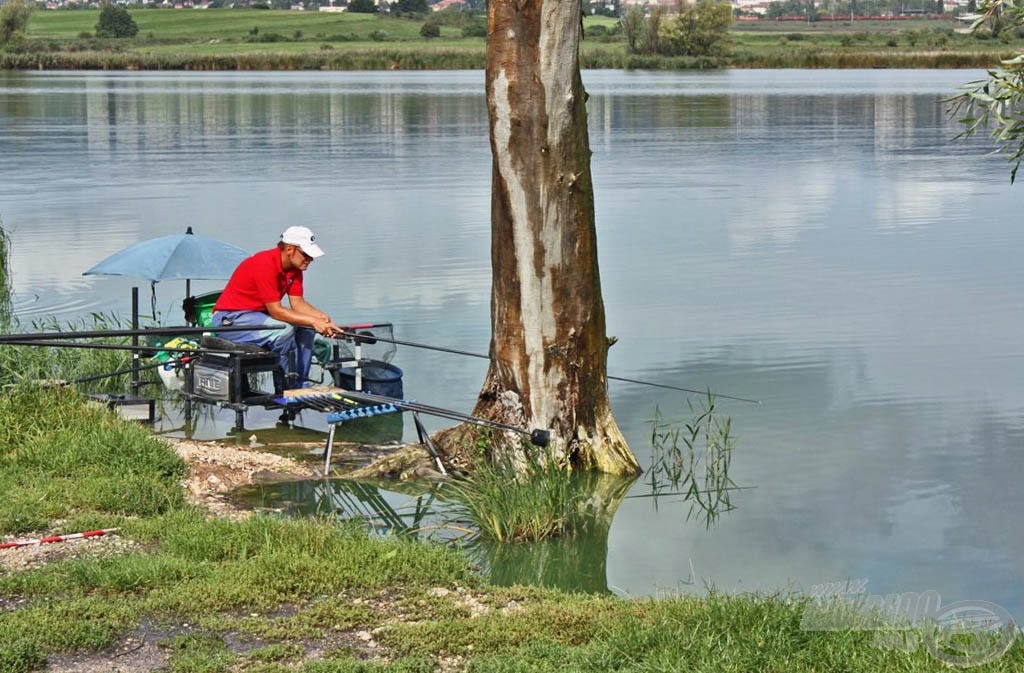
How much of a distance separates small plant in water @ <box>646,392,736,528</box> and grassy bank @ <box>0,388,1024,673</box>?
2645mm

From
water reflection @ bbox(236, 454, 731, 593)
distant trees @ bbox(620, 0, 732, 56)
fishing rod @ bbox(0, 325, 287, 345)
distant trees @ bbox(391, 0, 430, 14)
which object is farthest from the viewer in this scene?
distant trees @ bbox(391, 0, 430, 14)

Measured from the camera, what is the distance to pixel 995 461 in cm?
1073

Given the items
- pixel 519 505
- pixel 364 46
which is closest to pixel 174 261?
pixel 519 505

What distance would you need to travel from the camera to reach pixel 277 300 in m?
11.2

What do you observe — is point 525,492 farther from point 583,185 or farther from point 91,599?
point 91,599

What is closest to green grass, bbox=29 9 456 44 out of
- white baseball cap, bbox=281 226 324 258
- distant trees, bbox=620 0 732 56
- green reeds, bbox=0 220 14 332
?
distant trees, bbox=620 0 732 56

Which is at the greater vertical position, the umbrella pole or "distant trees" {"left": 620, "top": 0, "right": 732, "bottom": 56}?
"distant trees" {"left": 620, "top": 0, "right": 732, "bottom": 56}

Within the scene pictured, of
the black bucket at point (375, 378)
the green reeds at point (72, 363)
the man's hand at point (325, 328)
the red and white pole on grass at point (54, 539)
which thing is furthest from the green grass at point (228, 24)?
the red and white pole on grass at point (54, 539)

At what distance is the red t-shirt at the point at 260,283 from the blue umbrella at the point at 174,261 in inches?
41.9

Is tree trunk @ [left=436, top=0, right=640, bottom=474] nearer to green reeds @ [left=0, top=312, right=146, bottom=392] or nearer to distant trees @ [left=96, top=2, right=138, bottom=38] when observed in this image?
green reeds @ [left=0, top=312, right=146, bottom=392]

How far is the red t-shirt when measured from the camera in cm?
1121

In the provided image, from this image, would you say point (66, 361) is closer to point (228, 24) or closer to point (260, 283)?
point (260, 283)

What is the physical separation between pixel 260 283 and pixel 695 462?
3.19m

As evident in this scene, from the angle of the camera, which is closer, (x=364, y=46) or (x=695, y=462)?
(x=695, y=462)
